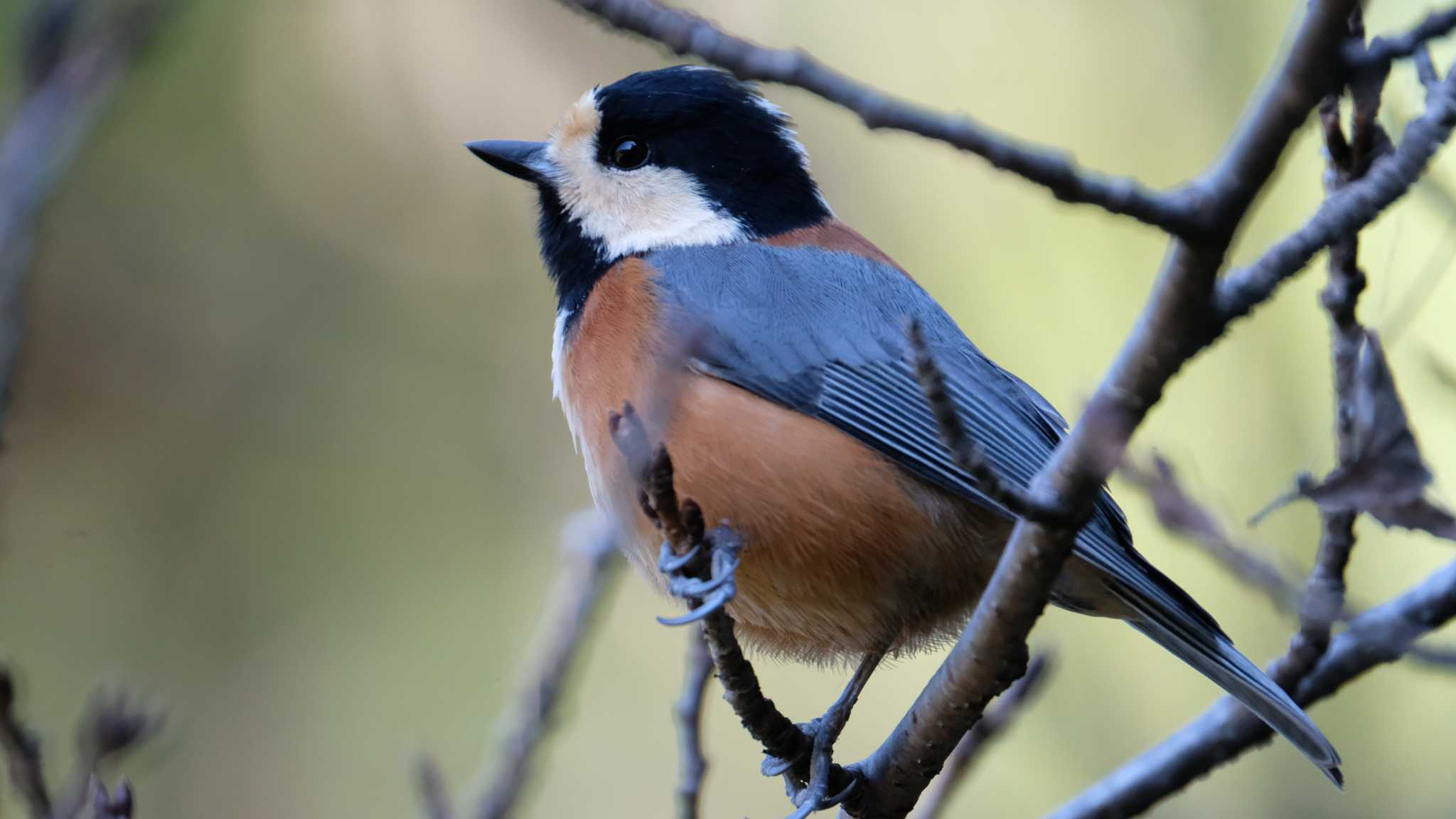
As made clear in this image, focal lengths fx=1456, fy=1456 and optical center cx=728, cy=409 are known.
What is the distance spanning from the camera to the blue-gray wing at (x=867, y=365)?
3.17m

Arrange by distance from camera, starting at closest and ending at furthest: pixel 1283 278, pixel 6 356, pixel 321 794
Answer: pixel 1283 278 → pixel 6 356 → pixel 321 794

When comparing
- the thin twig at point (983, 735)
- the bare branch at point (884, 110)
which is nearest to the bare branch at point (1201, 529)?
the bare branch at point (884, 110)

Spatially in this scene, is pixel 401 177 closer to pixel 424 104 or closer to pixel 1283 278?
pixel 424 104

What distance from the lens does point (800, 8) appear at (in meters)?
6.74

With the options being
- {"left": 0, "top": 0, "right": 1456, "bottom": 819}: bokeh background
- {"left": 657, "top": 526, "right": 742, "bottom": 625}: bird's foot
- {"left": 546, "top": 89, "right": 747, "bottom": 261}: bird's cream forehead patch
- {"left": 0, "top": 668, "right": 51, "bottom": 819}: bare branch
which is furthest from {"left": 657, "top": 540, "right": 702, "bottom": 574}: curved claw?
{"left": 0, "top": 0, "right": 1456, "bottom": 819}: bokeh background

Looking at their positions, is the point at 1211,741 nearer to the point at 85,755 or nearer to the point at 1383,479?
the point at 1383,479

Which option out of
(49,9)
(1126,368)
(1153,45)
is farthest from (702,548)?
(1153,45)

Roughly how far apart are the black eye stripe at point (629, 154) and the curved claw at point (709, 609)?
1.68 m

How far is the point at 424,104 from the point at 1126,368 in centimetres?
593

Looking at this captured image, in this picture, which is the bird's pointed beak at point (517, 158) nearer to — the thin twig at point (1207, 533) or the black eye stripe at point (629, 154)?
the black eye stripe at point (629, 154)

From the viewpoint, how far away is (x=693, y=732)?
2.94 meters

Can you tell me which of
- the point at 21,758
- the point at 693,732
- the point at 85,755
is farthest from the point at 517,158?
the point at 21,758

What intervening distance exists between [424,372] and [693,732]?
4.54 meters

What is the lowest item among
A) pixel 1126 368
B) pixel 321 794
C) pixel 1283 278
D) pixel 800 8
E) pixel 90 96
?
pixel 321 794
